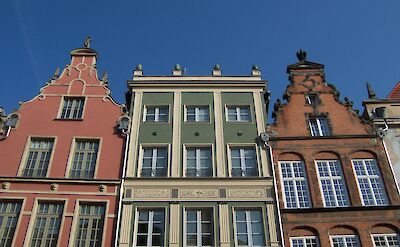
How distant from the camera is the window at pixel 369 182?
22.3 metres

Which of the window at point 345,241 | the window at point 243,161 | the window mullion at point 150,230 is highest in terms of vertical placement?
the window at point 243,161

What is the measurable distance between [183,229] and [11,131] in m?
10.1

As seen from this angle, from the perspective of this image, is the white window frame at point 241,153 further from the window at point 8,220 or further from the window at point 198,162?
the window at point 8,220

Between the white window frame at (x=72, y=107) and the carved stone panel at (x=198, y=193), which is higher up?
the white window frame at (x=72, y=107)

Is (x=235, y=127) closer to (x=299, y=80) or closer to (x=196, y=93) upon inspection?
(x=196, y=93)

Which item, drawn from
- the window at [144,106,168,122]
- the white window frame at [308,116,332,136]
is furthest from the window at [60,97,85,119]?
the white window frame at [308,116,332,136]

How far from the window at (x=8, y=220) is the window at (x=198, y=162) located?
25.6 feet

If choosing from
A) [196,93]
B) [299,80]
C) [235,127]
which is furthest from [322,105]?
[196,93]

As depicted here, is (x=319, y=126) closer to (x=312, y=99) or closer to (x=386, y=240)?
(x=312, y=99)

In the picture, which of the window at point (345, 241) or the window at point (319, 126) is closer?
the window at point (345, 241)

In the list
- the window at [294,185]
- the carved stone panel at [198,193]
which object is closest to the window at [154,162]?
the carved stone panel at [198,193]

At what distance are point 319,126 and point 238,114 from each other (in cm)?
423

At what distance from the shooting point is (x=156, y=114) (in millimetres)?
25906

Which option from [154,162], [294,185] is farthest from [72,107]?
[294,185]
